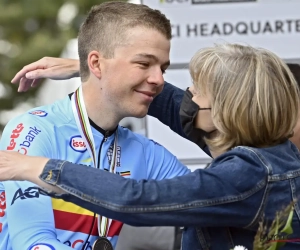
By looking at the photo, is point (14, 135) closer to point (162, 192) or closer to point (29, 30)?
point (162, 192)

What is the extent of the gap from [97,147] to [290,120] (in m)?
0.91

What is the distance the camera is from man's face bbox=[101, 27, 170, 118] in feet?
11.2

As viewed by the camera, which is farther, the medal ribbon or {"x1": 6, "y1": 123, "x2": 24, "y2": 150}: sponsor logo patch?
the medal ribbon

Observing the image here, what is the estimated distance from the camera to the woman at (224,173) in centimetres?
270

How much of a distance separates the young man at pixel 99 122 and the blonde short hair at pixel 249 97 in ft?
1.57

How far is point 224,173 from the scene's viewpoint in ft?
9.06

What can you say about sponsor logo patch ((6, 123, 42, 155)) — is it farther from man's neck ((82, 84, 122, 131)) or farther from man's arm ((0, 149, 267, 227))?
man's arm ((0, 149, 267, 227))

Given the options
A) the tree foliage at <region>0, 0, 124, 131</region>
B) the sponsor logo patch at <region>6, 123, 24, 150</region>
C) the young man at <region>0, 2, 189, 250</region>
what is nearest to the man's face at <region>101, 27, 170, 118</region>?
the young man at <region>0, 2, 189, 250</region>

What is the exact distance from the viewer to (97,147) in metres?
3.51

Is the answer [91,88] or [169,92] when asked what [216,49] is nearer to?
[91,88]

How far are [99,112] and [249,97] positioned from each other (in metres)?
0.86

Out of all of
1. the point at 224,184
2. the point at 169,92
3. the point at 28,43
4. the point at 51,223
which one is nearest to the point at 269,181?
the point at 224,184

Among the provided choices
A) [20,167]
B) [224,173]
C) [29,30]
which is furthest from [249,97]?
[29,30]

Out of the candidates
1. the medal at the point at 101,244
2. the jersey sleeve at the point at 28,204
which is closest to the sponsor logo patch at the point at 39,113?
the jersey sleeve at the point at 28,204
